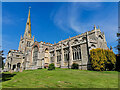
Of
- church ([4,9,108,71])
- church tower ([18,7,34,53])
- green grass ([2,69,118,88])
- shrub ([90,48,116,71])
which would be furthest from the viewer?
church tower ([18,7,34,53])

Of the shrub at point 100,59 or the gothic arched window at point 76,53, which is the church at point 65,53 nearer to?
the gothic arched window at point 76,53

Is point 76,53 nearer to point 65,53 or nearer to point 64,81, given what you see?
point 65,53

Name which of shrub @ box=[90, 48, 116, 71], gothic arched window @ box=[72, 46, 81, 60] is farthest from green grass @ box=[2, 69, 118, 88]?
gothic arched window @ box=[72, 46, 81, 60]

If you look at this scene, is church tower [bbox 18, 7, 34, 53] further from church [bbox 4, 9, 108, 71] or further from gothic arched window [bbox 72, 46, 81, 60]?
gothic arched window [bbox 72, 46, 81, 60]

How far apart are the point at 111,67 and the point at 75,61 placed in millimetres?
9517

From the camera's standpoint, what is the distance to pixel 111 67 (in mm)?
23453

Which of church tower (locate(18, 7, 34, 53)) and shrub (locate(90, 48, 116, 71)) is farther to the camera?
church tower (locate(18, 7, 34, 53))

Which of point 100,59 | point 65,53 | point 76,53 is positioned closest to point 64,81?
point 100,59

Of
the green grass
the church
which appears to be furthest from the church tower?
the green grass

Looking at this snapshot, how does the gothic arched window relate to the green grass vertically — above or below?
above

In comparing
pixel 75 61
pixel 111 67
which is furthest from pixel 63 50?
pixel 111 67

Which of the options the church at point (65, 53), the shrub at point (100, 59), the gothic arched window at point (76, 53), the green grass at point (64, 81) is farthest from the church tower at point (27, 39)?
the green grass at point (64, 81)

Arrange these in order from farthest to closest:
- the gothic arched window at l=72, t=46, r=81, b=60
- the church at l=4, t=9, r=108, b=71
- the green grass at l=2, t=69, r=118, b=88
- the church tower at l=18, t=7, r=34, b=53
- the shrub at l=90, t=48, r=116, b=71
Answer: the church tower at l=18, t=7, r=34, b=53, the gothic arched window at l=72, t=46, r=81, b=60, the church at l=4, t=9, r=108, b=71, the shrub at l=90, t=48, r=116, b=71, the green grass at l=2, t=69, r=118, b=88

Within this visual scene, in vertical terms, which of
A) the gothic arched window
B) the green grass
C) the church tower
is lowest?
the green grass
